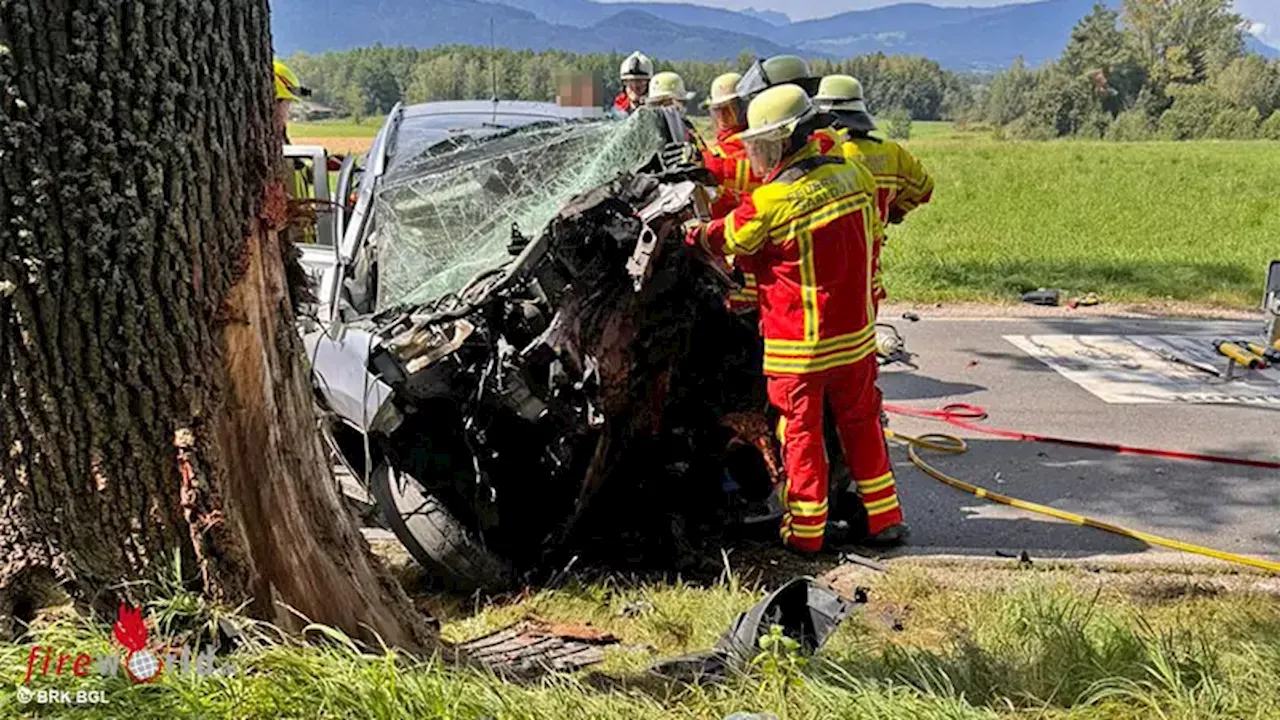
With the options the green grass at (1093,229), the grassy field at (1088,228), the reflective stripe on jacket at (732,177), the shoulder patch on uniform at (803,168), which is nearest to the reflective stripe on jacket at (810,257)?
the shoulder patch on uniform at (803,168)

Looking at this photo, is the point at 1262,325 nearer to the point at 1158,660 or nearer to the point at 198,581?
the point at 1158,660

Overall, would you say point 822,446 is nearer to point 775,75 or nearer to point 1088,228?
point 775,75

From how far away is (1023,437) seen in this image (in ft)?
20.3

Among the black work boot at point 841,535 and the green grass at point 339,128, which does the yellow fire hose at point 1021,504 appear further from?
the green grass at point 339,128

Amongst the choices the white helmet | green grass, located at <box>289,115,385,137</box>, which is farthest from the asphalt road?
green grass, located at <box>289,115,385,137</box>

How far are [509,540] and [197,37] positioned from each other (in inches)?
107

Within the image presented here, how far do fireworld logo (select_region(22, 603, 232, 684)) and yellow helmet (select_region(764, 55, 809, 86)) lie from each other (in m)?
3.77

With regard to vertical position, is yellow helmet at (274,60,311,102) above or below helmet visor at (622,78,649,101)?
below

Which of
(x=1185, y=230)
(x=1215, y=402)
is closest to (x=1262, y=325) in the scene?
Answer: (x=1215, y=402)

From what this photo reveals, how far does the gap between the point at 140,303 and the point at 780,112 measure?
9.24ft

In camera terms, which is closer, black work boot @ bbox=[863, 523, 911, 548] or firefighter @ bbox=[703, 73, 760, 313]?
firefighter @ bbox=[703, 73, 760, 313]

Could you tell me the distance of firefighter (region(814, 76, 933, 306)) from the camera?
5250 mm

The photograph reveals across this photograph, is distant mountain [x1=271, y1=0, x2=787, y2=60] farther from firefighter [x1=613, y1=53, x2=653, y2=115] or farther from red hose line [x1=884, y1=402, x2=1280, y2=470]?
red hose line [x1=884, y1=402, x2=1280, y2=470]

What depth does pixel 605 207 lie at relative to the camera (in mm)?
3939
